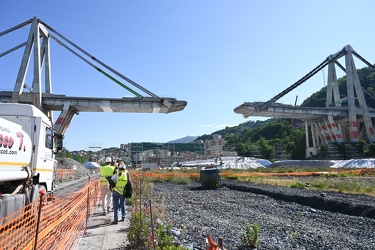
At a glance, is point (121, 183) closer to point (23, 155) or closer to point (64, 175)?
point (23, 155)

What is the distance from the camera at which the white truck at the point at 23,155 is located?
644 centimetres

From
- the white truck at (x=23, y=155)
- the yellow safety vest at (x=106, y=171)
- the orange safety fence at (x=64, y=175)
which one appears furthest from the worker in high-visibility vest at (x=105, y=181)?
the orange safety fence at (x=64, y=175)

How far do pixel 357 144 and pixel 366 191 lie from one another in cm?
5525

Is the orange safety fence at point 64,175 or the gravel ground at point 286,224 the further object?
the orange safety fence at point 64,175

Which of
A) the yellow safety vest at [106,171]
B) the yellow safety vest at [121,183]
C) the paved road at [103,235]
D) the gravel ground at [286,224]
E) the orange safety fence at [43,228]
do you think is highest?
the yellow safety vest at [106,171]

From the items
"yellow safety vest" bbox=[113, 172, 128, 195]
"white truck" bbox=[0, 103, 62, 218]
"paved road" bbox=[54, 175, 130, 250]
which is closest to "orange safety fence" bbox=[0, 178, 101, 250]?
"paved road" bbox=[54, 175, 130, 250]

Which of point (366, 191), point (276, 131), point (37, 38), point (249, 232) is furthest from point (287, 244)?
point (276, 131)

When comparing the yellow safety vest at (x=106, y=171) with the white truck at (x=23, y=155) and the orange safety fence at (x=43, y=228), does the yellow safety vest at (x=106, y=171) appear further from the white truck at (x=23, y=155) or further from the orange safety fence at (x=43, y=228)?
the orange safety fence at (x=43, y=228)

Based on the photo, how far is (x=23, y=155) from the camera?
24.3ft

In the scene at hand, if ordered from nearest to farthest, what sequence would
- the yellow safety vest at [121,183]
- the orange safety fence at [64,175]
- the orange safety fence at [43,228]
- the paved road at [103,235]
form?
the orange safety fence at [43,228]
the paved road at [103,235]
the yellow safety vest at [121,183]
the orange safety fence at [64,175]

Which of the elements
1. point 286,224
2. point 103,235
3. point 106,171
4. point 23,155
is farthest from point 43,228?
point 286,224

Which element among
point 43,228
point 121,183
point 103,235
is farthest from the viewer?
point 121,183

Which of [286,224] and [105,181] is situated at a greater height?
[105,181]

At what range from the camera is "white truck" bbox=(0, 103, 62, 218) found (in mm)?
6438
